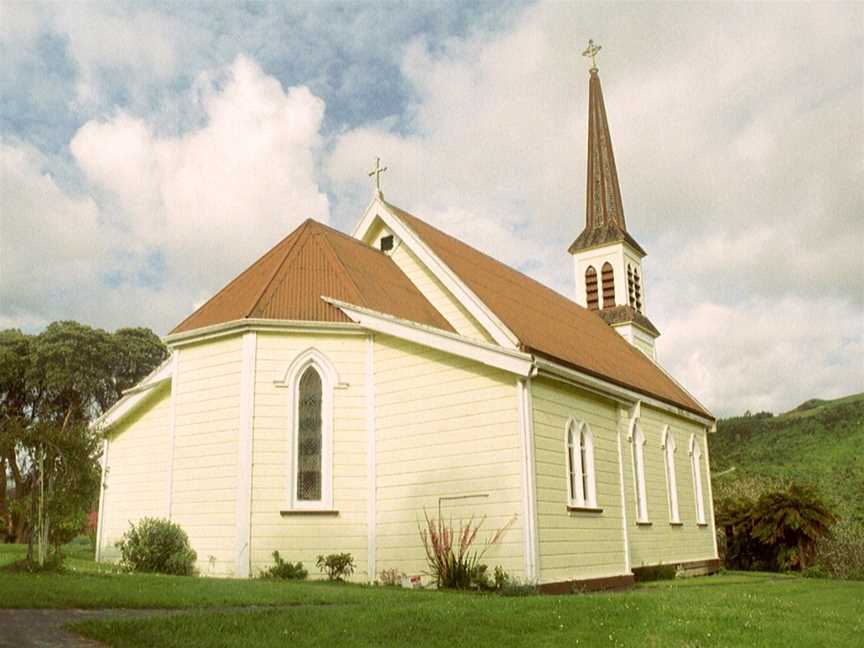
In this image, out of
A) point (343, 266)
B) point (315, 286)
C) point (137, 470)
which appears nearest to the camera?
point (315, 286)

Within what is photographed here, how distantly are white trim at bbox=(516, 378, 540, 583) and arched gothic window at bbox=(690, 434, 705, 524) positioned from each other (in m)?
12.9

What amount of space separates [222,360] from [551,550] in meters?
7.55

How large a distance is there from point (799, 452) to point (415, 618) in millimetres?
36949

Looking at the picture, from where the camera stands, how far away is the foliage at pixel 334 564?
15.7 m

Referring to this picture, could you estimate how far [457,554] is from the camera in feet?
50.6

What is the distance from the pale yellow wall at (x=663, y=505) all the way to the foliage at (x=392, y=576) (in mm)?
6376

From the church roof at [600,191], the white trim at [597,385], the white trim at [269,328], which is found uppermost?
the church roof at [600,191]

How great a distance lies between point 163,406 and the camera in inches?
787

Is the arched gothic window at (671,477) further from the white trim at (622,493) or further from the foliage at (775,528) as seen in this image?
the white trim at (622,493)

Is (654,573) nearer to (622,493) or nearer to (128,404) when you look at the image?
(622,493)

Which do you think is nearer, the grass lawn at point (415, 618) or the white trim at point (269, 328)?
the grass lawn at point (415, 618)

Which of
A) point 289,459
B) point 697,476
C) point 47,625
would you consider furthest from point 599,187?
point 47,625

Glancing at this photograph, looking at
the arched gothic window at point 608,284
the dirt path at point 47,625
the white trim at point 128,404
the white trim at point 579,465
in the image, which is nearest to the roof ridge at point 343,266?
the white trim at point 128,404

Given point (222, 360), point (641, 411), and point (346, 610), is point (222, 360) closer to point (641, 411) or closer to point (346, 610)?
point (346, 610)
